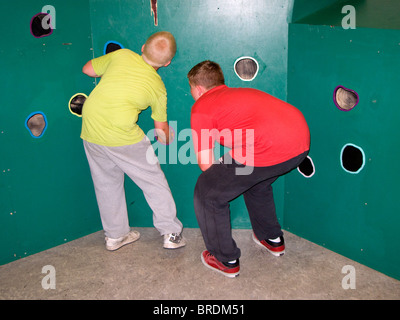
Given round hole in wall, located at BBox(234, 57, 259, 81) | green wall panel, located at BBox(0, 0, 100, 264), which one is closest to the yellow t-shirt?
green wall panel, located at BBox(0, 0, 100, 264)

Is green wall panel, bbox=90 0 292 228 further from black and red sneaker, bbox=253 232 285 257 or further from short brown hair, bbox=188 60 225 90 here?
black and red sneaker, bbox=253 232 285 257

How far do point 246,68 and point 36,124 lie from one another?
1210 mm

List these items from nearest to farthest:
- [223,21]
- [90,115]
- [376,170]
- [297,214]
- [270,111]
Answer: [270,111] → [376,170] → [90,115] → [223,21] → [297,214]

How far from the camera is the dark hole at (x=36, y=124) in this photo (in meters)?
1.80

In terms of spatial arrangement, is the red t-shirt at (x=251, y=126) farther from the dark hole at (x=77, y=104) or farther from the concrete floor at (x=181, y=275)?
the dark hole at (x=77, y=104)

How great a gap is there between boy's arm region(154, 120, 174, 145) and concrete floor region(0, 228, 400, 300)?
0.64m

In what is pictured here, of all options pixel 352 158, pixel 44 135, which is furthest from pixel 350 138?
pixel 44 135

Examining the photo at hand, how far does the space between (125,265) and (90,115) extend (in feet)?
2.72

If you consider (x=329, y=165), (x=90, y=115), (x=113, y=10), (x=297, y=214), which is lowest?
(x=297, y=214)

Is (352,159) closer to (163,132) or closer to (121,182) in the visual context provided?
(163,132)

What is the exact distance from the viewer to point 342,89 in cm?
171

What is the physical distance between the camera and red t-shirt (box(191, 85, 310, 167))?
147 centimetres

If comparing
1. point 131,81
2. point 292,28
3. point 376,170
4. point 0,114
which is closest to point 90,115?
point 131,81
